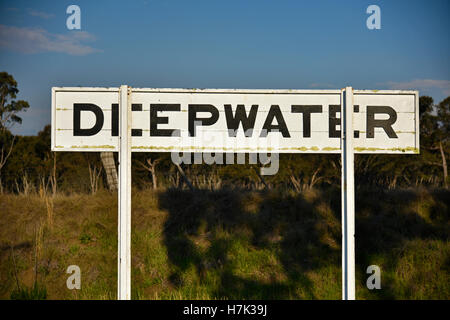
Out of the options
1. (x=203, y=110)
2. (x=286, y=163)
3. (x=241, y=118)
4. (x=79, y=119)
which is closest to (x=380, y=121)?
(x=241, y=118)

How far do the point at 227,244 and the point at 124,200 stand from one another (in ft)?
11.1

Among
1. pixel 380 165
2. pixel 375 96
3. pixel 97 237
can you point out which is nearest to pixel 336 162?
pixel 380 165

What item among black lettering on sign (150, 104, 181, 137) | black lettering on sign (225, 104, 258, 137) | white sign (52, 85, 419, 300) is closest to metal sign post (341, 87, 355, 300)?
white sign (52, 85, 419, 300)

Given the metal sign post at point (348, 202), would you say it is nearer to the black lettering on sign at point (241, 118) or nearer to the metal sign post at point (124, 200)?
the black lettering on sign at point (241, 118)

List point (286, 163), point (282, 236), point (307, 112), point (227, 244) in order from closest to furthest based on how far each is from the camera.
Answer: point (307, 112) < point (227, 244) < point (282, 236) < point (286, 163)

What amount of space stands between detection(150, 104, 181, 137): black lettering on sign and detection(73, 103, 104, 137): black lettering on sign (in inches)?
20.1

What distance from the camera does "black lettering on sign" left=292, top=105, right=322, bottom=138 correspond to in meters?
4.28

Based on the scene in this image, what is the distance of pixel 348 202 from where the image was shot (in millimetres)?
4086

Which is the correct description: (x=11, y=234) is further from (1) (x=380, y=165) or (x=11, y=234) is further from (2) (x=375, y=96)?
(1) (x=380, y=165)

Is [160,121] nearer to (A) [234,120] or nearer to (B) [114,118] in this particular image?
(B) [114,118]

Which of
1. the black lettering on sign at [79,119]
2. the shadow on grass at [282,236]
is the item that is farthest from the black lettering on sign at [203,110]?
the shadow on grass at [282,236]

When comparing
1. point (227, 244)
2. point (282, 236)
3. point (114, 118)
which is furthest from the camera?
point (282, 236)

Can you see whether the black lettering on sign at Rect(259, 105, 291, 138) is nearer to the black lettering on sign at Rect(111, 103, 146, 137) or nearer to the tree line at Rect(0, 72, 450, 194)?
the black lettering on sign at Rect(111, 103, 146, 137)

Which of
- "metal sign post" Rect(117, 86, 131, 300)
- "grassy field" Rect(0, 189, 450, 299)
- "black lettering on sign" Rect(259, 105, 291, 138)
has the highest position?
"black lettering on sign" Rect(259, 105, 291, 138)
